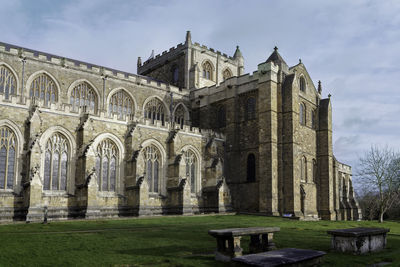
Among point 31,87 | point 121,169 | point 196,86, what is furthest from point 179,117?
point 31,87

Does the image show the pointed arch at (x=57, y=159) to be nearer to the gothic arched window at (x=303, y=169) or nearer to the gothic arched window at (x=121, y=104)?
the gothic arched window at (x=121, y=104)

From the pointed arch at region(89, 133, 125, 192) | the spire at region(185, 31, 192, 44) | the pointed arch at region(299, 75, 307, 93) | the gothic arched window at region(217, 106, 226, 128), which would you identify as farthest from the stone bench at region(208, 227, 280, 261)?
the spire at region(185, 31, 192, 44)

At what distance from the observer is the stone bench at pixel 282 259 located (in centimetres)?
942

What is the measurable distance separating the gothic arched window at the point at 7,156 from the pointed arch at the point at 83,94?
29.0 feet

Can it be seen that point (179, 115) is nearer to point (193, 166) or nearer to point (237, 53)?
point (193, 166)

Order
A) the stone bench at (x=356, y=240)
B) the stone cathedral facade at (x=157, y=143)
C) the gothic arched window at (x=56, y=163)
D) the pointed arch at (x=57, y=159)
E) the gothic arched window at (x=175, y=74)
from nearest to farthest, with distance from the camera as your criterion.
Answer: the stone bench at (x=356, y=240) < the stone cathedral facade at (x=157, y=143) < the pointed arch at (x=57, y=159) < the gothic arched window at (x=56, y=163) < the gothic arched window at (x=175, y=74)

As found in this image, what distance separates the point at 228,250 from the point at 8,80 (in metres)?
26.5

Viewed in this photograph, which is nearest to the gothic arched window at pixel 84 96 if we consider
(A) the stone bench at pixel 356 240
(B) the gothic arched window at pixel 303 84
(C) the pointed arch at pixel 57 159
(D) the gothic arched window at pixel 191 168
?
(C) the pointed arch at pixel 57 159

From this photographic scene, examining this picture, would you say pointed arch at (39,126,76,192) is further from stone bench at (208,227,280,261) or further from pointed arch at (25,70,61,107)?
stone bench at (208,227,280,261)

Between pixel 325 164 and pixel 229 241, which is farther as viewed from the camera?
pixel 325 164

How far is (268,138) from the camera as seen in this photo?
34.8 m

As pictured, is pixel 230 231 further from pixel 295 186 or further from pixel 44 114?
pixel 295 186

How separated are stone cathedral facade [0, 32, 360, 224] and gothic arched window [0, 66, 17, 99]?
79 mm

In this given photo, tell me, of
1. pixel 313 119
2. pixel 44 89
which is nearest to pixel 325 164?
pixel 313 119
